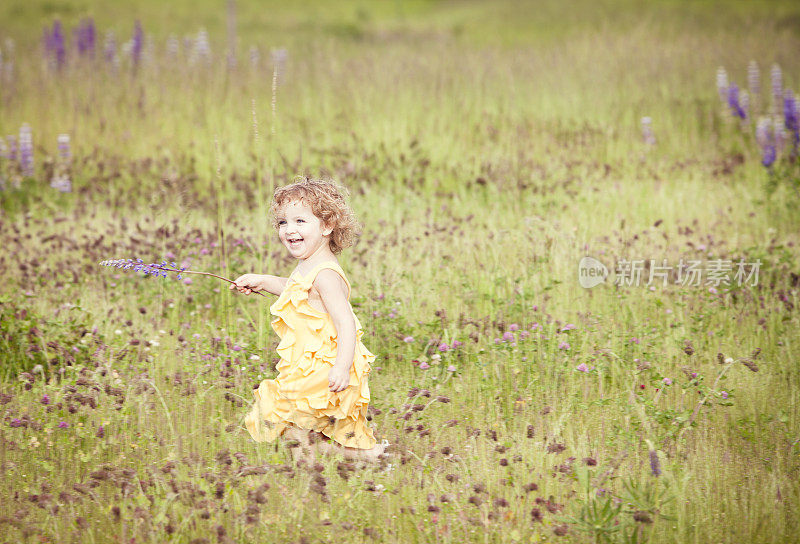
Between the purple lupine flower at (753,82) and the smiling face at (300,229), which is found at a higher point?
the purple lupine flower at (753,82)

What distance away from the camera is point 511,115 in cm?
912

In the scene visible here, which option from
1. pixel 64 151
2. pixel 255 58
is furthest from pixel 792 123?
pixel 255 58

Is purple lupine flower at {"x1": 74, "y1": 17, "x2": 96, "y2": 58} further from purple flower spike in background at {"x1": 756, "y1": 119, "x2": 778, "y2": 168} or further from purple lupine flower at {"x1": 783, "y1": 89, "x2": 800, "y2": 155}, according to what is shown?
purple lupine flower at {"x1": 783, "y1": 89, "x2": 800, "y2": 155}

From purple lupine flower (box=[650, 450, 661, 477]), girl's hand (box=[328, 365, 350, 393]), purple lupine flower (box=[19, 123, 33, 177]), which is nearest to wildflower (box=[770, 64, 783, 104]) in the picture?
purple lupine flower (box=[650, 450, 661, 477])

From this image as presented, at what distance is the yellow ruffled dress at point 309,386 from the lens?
319cm

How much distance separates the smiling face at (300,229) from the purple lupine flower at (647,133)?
596 centimetres

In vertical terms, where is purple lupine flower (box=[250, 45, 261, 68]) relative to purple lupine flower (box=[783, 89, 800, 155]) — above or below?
above

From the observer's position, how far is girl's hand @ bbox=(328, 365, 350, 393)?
305 centimetres

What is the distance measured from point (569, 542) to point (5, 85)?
9357 millimetres

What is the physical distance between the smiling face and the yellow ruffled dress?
12 centimetres

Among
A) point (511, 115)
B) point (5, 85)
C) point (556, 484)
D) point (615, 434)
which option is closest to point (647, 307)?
point (615, 434)

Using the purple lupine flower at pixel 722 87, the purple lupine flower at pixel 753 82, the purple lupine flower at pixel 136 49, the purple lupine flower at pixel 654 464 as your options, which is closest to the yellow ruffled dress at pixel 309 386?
the purple lupine flower at pixel 654 464

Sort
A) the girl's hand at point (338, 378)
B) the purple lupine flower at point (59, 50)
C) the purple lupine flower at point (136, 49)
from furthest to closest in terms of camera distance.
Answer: the purple lupine flower at point (59, 50) → the purple lupine flower at point (136, 49) → the girl's hand at point (338, 378)

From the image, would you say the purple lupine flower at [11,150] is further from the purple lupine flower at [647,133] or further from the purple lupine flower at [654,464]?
the purple lupine flower at [654,464]
